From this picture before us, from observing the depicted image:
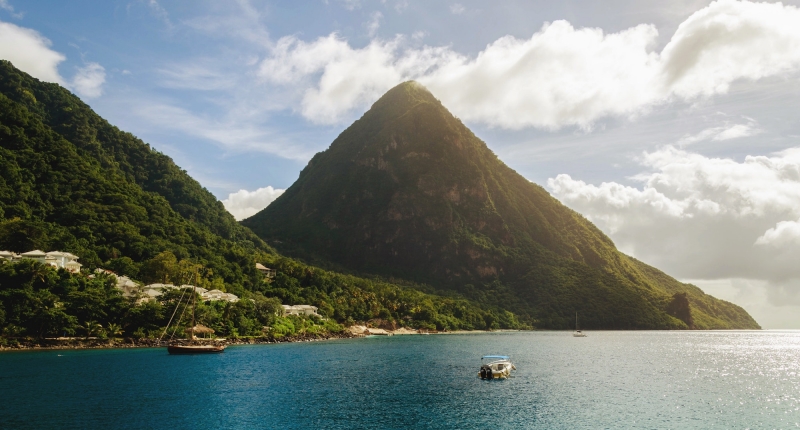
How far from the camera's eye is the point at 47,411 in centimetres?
3853

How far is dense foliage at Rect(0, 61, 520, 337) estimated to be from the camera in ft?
277

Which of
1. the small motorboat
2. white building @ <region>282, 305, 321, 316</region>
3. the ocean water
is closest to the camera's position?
the ocean water

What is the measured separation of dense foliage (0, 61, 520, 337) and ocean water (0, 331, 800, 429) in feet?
35.0

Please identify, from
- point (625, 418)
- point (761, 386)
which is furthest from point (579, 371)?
point (625, 418)

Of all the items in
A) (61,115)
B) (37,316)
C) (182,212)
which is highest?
(61,115)

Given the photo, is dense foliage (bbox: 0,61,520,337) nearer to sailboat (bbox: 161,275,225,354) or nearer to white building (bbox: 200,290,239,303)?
white building (bbox: 200,290,239,303)

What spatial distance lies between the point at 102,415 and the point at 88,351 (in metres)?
45.0

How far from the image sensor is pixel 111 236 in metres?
114

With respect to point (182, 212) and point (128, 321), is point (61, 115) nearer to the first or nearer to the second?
point (182, 212)

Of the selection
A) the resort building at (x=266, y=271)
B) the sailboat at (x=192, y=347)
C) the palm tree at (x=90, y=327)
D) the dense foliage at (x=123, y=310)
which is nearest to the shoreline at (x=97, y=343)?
the palm tree at (x=90, y=327)

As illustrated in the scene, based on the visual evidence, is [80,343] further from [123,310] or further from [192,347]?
[192,347]

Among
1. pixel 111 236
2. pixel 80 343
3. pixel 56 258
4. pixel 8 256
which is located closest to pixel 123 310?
pixel 80 343

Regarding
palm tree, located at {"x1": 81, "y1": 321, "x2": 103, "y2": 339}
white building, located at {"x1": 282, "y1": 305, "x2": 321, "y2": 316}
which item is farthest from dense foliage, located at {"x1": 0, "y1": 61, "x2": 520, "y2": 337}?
white building, located at {"x1": 282, "y1": 305, "x2": 321, "y2": 316}

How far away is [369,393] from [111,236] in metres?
88.0
